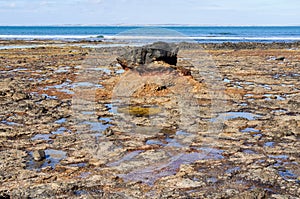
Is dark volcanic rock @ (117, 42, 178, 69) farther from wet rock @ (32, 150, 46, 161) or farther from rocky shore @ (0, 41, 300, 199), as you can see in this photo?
wet rock @ (32, 150, 46, 161)

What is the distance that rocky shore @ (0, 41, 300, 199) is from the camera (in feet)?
20.9

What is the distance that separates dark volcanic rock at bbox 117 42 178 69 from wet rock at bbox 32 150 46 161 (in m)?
8.63

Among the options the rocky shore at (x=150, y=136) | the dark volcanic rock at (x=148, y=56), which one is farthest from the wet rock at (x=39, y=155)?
the dark volcanic rock at (x=148, y=56)

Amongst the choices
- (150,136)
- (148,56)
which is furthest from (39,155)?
(148,56)

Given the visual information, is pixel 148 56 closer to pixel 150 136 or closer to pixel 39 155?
pixel 150 136

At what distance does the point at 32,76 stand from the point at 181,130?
39.7 ft

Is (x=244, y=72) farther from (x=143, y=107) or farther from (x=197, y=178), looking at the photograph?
(x=197, y=178)

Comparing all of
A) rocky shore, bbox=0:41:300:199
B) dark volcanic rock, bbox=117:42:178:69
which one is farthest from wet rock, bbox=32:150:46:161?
dark volcanic rock, bbox=117:42:178:69

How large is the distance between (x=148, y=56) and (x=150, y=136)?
7156 mm

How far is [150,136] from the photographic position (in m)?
9.23

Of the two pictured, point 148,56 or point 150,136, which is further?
point 148,56

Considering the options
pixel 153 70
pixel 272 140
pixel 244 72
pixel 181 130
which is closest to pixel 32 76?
pixel 153 70

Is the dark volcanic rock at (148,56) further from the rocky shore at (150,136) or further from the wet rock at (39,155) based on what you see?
the wet rock at (39,155)

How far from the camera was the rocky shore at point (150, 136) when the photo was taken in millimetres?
6383
